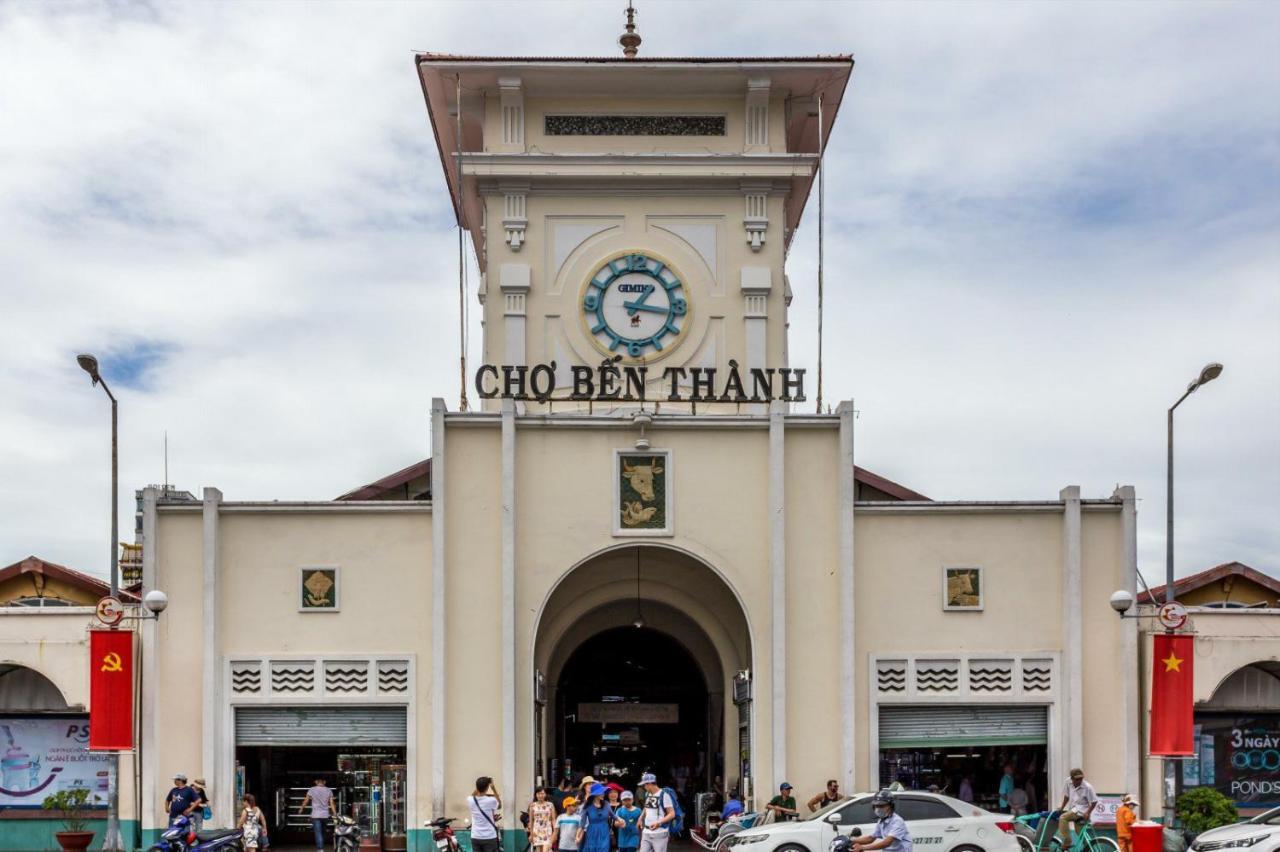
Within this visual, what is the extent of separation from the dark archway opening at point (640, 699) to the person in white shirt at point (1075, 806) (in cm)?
1418

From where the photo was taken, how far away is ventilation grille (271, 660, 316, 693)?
33.3 m

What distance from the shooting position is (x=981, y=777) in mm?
35000

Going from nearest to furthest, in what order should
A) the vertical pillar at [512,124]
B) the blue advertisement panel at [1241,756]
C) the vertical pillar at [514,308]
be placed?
the blue advertisement panel at [1241,756] → the vertical pillar at [514,308] → the vertical pillar at [512,124]

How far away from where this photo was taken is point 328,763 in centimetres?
3512

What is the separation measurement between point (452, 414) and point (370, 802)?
7747mm

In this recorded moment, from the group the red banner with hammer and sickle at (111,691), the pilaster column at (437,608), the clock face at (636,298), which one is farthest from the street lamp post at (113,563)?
the clock face at (636,298)

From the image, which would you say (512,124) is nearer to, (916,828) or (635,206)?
(635,206)

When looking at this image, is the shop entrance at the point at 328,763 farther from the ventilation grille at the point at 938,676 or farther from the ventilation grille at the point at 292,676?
the ventilation grille at the point at 938,676

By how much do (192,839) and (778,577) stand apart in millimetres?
11608

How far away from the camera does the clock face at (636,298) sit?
39000 millimetres

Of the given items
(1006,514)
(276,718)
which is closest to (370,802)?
(276,718)

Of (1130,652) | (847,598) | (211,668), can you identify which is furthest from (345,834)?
(1130,652)

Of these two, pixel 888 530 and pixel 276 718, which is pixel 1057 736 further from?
pixel 276 718

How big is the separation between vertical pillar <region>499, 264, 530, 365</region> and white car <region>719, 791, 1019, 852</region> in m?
13.8
